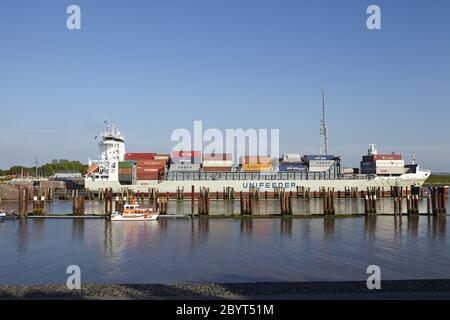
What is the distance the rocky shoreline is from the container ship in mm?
48535

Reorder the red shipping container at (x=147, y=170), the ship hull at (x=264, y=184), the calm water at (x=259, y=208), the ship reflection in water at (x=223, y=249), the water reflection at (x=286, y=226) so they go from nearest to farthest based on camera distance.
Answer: the ship reflection in water at (x=223, y=249) < the water reflection at (x=286, y=226) < the calm water at (x=259, y=208) < the ship hull at (x=264, y=184) < the red shipping container at (x=147, y=170)

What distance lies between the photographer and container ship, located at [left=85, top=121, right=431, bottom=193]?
62.0m

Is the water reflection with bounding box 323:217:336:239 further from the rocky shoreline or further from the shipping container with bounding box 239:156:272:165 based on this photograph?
the shipping container with bounding box 239:156:272:165

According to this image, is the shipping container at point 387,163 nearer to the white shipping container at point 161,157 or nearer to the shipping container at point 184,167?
the shipping container at point 184,167

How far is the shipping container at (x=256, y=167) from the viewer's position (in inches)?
2527

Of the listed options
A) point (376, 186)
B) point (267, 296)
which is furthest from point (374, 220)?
point (376, 186)

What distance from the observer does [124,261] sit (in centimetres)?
1841

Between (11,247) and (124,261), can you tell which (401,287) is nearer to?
(124,261)

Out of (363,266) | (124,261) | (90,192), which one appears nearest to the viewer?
(363,266)

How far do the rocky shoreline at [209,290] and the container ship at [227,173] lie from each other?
48535 millimetres

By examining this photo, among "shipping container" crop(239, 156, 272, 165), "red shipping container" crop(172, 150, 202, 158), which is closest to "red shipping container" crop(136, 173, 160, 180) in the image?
"red shipping container" crop(172, 150, 202, 158)

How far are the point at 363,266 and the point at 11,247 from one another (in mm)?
16320

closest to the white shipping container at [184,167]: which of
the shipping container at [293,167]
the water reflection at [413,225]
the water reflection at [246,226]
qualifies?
the shipping container at [293,167]
